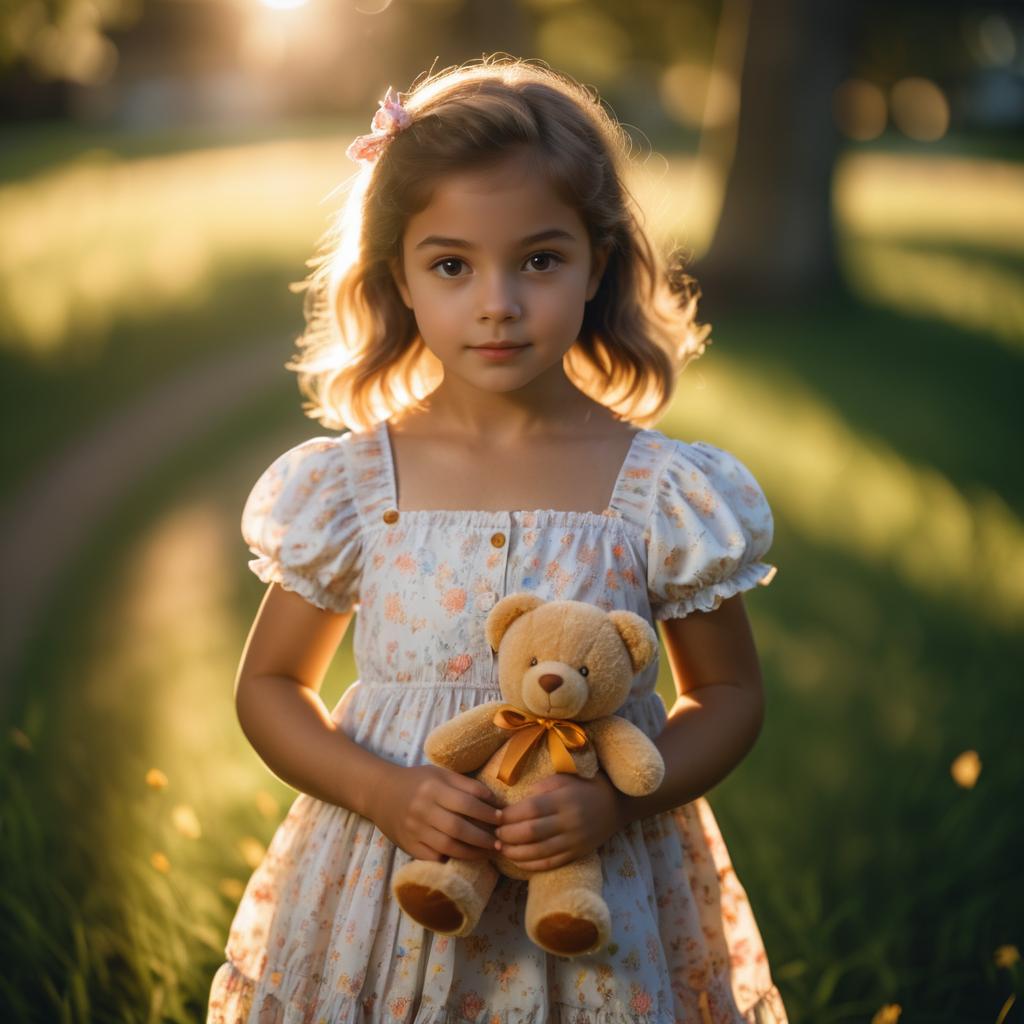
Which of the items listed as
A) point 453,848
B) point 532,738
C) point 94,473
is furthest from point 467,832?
point 94,473

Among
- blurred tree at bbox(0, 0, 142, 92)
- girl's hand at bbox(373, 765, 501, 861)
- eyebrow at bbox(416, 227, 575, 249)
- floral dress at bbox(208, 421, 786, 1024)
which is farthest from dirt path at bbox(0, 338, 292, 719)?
eyebrow at bbox(416, 227, 575, 249)

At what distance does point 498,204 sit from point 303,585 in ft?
2.30

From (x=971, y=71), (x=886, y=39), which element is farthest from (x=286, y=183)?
(x=971, y=71)

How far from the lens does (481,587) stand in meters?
2.13

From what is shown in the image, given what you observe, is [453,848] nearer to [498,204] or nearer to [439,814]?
[439,814]

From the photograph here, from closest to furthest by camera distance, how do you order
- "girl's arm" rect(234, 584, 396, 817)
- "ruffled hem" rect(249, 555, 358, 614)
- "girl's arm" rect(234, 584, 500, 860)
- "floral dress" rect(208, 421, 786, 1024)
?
"girl's arm" rect(234, 584, 500, 860)
"floral dress" rect(208, 421, 786, 1024)
"girl's arm" rect(234, 584, 396, 817)
"ruffled hem" rect(249, 555, 358, 614)

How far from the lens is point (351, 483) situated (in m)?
2.29

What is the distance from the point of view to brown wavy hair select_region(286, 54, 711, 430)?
7.20 ft

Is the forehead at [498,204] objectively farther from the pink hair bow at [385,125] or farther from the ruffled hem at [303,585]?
the ruffled hem at [303,585]

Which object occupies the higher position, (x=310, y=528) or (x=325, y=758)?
(x=310, y=528)

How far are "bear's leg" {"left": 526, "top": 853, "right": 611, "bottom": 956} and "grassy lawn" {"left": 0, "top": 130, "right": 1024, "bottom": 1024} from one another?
103 centimetres

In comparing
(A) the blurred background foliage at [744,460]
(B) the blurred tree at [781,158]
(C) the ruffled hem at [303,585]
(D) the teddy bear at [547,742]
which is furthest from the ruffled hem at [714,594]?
(B) the blurred tree at [781,158]

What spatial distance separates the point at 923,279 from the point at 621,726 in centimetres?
1188

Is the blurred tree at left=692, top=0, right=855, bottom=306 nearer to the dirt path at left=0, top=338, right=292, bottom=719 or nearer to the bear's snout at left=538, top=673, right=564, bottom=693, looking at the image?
the dirt path at left=0, top=338, right=292, bottom=719
